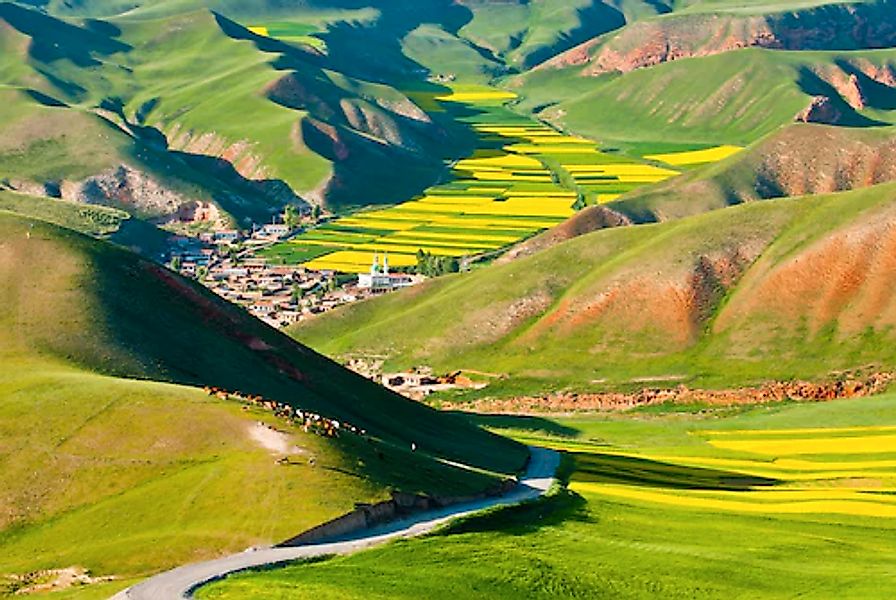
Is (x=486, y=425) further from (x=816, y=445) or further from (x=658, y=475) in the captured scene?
(x=658, y=475)

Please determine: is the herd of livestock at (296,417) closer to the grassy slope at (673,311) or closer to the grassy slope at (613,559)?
the grassy slope at (613,559)

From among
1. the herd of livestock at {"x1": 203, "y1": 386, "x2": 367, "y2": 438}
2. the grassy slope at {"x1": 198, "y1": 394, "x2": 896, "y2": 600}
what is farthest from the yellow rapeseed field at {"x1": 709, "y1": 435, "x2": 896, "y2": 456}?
the herd of livestock at {"x1": 203, "y1": 386, "x2": 367, "y2": 438}

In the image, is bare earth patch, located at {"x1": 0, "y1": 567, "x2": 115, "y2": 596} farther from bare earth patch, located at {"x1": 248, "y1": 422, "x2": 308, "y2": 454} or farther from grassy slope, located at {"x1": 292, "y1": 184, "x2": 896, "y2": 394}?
grassy slope, located at {"x1": 292, "y1": 184, "x2": 896, "y2": 394}

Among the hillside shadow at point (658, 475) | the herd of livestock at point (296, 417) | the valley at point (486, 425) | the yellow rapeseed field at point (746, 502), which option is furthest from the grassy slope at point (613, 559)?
the herd of livestock at point (296, 417)

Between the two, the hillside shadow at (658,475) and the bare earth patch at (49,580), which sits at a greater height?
the bare earth patch at (49,580)

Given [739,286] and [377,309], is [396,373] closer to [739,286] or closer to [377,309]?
[377,309]

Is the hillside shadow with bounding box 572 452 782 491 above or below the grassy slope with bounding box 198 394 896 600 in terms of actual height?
below
